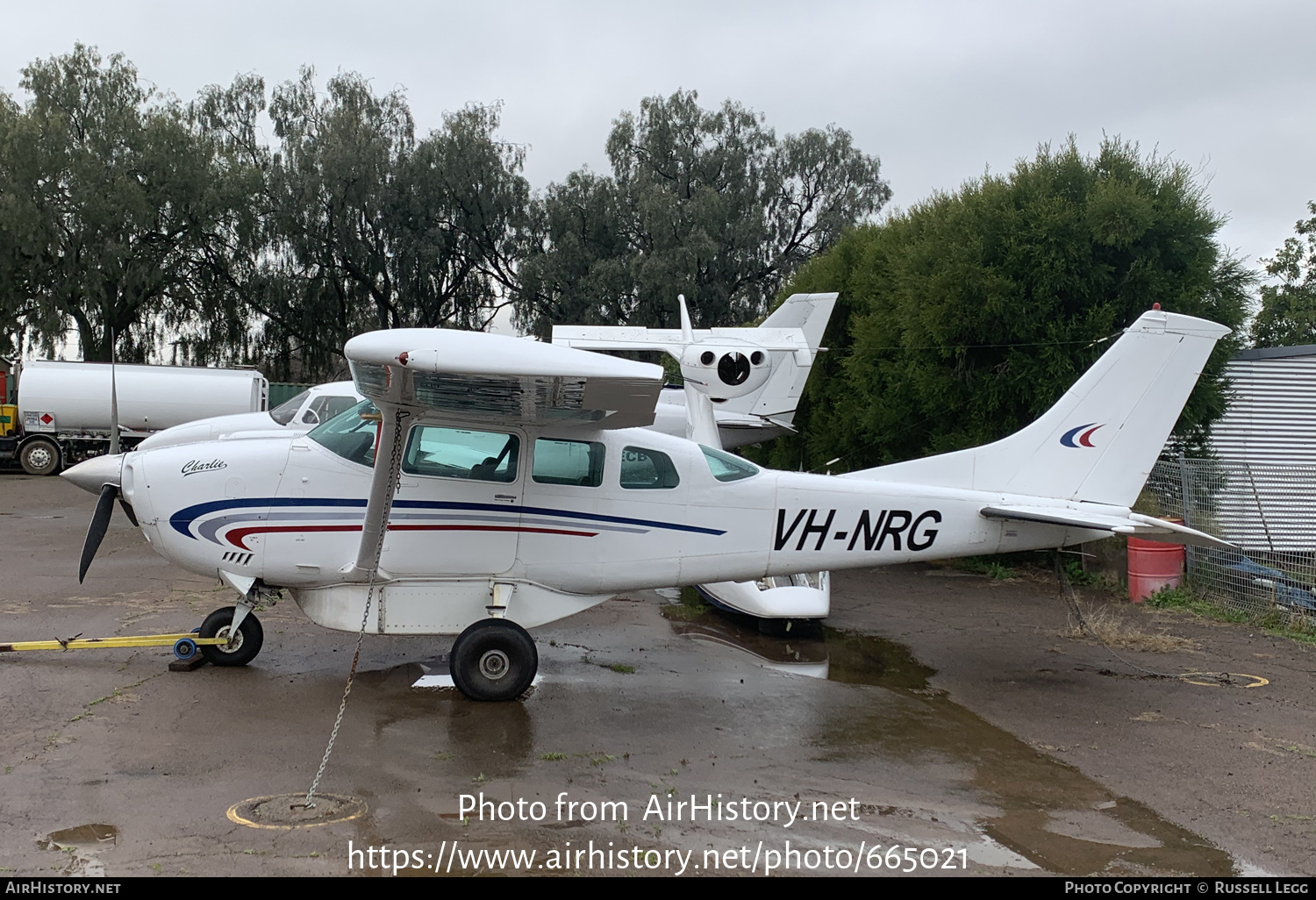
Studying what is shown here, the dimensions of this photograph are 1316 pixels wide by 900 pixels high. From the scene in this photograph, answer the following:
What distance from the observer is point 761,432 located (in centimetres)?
1888

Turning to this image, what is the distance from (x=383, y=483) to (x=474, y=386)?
1022 millimetres

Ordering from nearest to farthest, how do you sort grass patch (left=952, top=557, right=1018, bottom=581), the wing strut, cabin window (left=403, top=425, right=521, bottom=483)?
1. the wing strut
2. cabin window (left=403, top=425, right=521, bottom=483)
3. grass patch (left=952, top=557, right=1018, bottom=581)

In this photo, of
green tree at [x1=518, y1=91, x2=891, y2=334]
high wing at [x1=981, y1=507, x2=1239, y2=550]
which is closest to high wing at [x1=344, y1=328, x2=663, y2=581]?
high wing at [x1=981, y1=507, x2=1239, y2=550]

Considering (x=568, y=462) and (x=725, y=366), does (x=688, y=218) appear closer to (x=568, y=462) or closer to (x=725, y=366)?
(x=725, y=366)

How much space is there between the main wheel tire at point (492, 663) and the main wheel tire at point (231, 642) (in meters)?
1.91

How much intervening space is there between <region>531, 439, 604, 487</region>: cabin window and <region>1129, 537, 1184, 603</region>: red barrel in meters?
7.90

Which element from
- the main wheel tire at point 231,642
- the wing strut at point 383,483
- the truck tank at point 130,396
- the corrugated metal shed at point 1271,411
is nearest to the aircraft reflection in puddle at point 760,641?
the wing strut at point 383,483

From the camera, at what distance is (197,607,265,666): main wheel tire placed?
779cm

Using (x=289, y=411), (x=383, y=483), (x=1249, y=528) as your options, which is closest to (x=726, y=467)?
(x=383, y=483)

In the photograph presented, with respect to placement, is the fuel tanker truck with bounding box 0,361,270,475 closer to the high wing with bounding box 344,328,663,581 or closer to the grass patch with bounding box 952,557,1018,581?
the grass patch with bounding box 952,557,1018,581

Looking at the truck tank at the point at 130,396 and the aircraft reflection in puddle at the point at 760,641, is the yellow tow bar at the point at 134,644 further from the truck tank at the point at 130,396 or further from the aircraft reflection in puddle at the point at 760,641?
the truck tank at the point at 130,396

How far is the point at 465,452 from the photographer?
24.9ft
